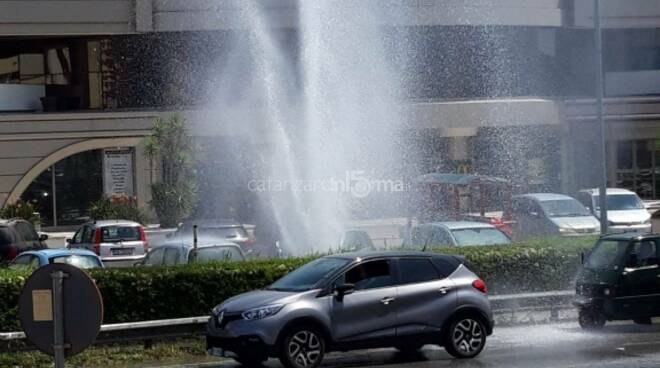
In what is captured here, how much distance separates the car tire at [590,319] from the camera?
19703 mm

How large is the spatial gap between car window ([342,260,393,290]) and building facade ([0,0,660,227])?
27.9m

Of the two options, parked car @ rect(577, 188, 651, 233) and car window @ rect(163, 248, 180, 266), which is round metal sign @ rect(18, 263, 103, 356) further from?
parked car @ rect(577, 188, 651, 233)

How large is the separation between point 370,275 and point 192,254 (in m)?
5.67

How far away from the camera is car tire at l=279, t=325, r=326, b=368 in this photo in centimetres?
1552

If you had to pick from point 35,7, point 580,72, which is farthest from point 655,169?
point 35,7

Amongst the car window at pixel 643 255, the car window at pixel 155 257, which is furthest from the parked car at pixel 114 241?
the car window at pixel 643 255

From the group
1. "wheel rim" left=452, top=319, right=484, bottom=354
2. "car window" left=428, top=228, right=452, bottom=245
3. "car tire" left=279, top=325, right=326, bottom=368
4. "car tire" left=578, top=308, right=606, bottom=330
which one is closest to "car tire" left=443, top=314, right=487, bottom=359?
"wheel rim" left=452, top=319, right=484, bottom=354

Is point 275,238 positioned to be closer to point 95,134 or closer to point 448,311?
Answer: point 448,311

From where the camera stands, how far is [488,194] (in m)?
38.7

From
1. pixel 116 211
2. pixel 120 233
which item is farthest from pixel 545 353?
pixel 116 211

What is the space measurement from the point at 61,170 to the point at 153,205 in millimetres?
4609

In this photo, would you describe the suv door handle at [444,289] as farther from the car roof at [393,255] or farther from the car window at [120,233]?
the car window at [120,233]

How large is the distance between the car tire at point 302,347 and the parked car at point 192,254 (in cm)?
489

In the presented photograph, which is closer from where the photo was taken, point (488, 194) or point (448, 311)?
point (448, 311)
